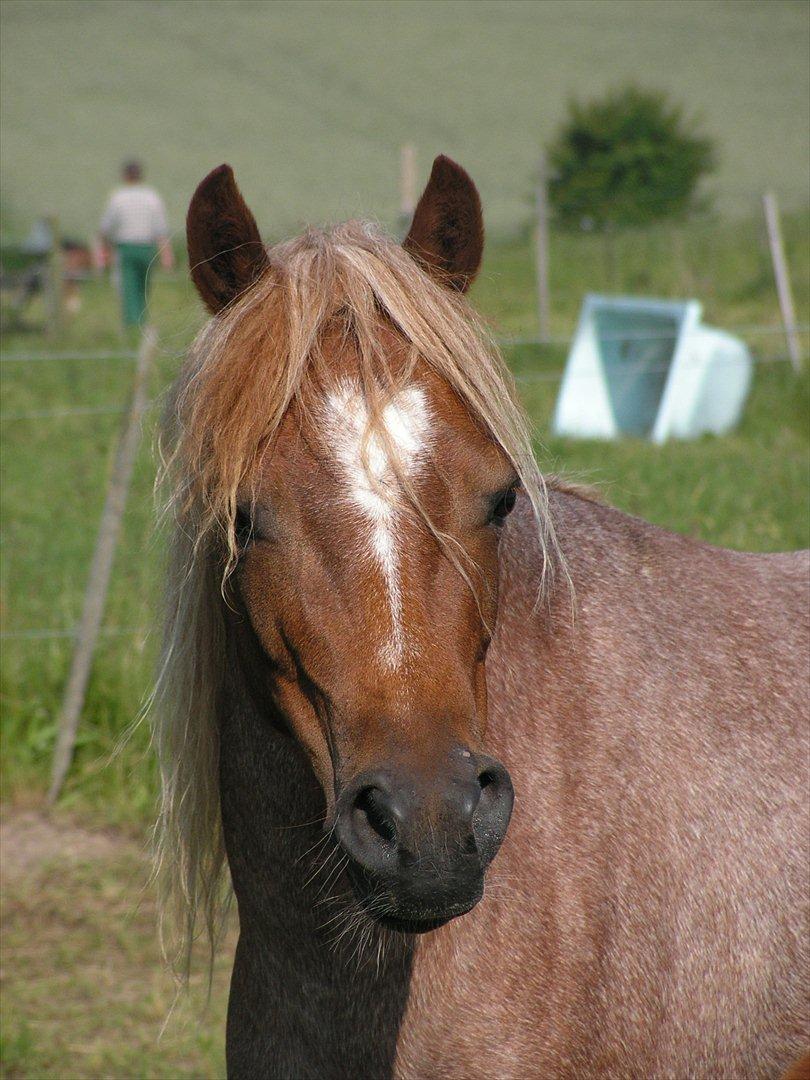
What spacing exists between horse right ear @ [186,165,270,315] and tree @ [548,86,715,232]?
27.7m

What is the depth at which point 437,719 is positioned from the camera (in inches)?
59.4

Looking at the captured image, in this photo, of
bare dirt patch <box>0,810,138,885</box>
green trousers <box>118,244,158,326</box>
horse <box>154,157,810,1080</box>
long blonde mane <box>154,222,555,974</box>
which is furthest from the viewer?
green trousers <box>118,244,158,326</box>

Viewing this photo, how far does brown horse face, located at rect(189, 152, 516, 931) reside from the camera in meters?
1.46

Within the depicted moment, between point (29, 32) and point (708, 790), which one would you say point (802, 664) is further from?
point (29, 32)

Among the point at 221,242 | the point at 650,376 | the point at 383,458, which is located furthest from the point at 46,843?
the point at 650,376

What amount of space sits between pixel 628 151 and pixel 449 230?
3011 cm

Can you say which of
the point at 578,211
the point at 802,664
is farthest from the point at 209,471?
the point at 578,211

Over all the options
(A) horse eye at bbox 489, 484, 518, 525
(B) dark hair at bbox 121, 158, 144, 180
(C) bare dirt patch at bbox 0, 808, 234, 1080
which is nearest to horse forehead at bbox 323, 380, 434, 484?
(A) horse eye at bbox 489, 484, 518, 525

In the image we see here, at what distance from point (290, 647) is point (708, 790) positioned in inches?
38.3

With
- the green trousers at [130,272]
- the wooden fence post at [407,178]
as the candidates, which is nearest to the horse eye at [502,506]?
the wooden fence post at [407,178]

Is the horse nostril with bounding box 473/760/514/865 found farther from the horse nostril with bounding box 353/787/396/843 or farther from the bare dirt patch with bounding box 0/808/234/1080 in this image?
the bare dirt patch with bounding box 0/808/234/1080

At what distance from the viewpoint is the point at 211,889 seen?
2375 mm

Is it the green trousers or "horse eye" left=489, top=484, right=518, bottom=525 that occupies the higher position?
the green trousers

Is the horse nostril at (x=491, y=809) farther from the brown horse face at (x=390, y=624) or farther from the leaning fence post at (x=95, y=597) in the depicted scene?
the leaning fence post at (x=95, y=597)
